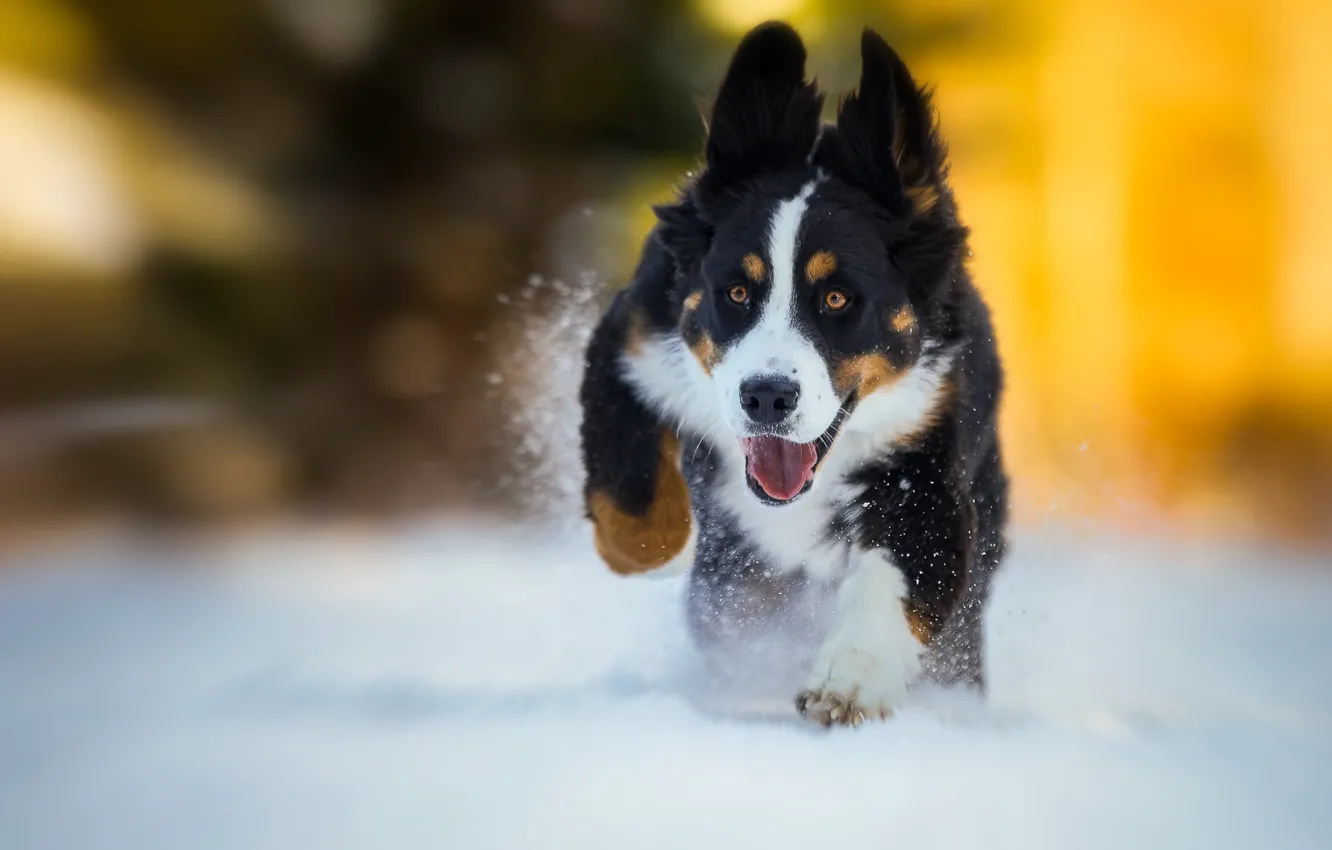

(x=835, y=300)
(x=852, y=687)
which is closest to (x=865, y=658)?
(x=852, y=687)

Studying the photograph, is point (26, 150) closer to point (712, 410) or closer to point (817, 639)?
point (712, 410)

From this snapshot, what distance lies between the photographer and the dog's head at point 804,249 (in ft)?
7.32

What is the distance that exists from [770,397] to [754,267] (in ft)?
1.13

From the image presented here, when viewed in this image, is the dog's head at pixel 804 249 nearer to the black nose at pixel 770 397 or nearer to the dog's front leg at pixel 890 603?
the black nose at pixel 770 397

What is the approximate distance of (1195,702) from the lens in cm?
280

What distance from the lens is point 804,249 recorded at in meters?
2.32

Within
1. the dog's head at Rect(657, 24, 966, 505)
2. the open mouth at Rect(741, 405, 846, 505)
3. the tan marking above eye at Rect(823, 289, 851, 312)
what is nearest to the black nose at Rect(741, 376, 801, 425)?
the dog's head at Rect(657, 24, 966, 505)

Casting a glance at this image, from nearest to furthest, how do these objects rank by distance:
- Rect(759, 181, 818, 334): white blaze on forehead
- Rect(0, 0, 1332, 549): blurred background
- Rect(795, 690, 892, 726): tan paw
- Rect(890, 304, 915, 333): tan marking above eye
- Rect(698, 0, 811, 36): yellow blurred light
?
Rect(795, 690, 892, 726): tan paw → Rect(759, 181, 818, 334): white blaze on forehead → Rect(890, 304, 915, 333): tan marking above eye → Rect(698, 0, 811, 36): yellow blurred light → Rect(0, 0, 1332, 549): blurred background

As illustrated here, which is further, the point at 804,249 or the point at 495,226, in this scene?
the point at 495,226

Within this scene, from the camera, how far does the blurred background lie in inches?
206

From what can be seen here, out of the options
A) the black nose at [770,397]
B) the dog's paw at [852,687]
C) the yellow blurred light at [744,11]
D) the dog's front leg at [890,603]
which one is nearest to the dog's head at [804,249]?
the black nose at [770,397]

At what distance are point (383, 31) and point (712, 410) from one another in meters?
4.25

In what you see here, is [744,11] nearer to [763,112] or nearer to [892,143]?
[763,112]

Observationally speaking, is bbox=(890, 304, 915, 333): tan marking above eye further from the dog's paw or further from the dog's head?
the dog's paw
